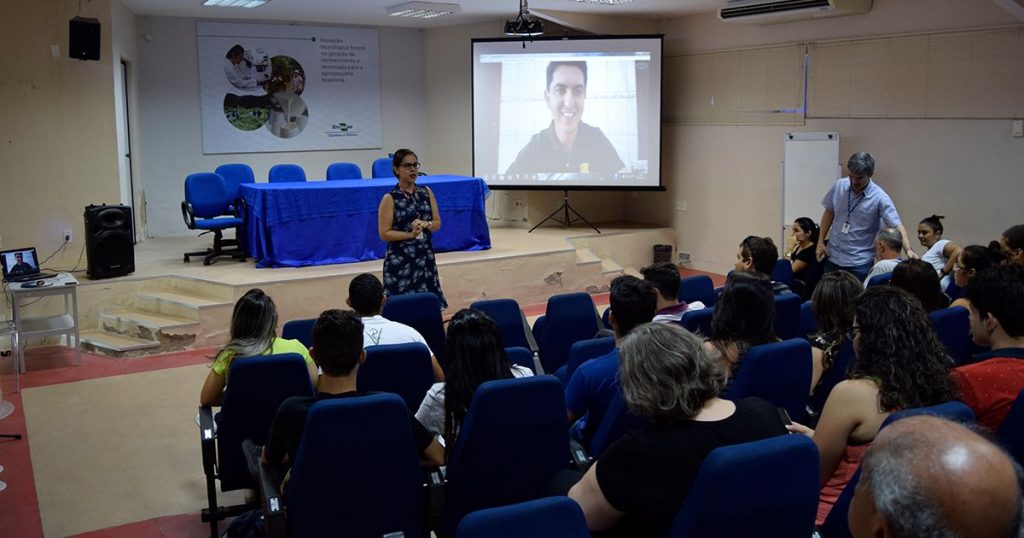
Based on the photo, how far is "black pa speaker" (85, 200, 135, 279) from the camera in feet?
24.9

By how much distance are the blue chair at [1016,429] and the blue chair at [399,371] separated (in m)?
2.06

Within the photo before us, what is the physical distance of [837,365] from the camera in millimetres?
3656

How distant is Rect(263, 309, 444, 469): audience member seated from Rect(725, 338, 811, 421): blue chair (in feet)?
3.55

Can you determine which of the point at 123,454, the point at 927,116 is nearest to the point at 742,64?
the point at 927,116

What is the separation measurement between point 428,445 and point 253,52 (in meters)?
9.48

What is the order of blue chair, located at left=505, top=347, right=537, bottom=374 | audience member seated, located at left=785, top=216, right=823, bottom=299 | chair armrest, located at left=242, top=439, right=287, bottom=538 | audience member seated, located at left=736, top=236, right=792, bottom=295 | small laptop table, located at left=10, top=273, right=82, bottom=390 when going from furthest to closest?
1. small laptop table, located at left=10, top=273, right=82, bottom=390
2. audience member seated, located at left=785, top=216, right=823, bottom=299
3. audience member seated, located at left=736, top=236, right=792, bottom=295
4. blue chair, located at left=505, top=347, right=537, bottom=374
5. chair armrest, located at left=242, top=439, right=287, bottom=538

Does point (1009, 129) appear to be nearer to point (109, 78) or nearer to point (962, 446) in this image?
point (962, 446)

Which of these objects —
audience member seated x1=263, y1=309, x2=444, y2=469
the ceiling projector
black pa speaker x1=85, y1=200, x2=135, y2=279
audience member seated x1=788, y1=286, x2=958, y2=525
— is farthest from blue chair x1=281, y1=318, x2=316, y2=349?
the ceiling projector

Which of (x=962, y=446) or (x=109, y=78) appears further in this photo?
(x=109, y=78)

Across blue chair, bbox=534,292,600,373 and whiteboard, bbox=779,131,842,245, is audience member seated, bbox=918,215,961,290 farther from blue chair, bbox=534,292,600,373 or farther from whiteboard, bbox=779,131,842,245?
whiteboard, bbox=779,131,842,245

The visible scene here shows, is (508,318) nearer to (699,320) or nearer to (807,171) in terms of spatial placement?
(699,320)

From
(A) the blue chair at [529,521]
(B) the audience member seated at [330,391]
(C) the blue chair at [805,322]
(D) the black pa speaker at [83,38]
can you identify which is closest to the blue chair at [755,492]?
(A) the blue chair at [529,521]

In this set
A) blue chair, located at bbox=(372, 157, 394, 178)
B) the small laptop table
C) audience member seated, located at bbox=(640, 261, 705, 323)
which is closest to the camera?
audience member seated, located at bbox=(640, 261, 705, 323)

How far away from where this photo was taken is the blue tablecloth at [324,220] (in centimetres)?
828
